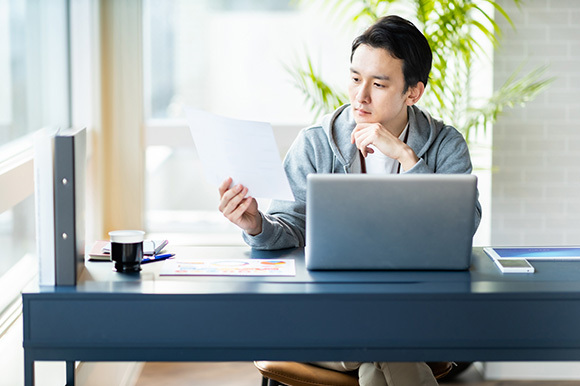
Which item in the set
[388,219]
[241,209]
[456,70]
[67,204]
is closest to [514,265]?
[388,219]

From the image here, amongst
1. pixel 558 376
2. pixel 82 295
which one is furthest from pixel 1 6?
pixel 558 376

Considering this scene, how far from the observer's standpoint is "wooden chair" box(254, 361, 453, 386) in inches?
81.7

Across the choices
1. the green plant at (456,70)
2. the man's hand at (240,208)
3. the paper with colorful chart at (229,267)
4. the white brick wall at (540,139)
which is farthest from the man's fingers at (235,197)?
the white brick wall at (540,139)

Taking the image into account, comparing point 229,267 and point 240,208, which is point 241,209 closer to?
point 240,208

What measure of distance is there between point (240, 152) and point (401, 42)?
0.69m

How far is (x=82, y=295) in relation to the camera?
1.56m

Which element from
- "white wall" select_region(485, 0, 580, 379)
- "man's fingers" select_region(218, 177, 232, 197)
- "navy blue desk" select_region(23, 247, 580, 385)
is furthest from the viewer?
"white wall" select_region(485, 0, 580, 379)

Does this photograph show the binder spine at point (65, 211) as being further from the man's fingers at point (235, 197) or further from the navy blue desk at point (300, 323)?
the man's fingers at point (235, 197)

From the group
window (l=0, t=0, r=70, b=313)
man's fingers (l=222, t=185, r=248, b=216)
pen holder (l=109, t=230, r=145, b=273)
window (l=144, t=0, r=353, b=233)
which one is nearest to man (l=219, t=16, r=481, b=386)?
man's fingers (l=222, t=185, r=248, b=216)

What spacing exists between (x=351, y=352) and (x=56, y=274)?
64cm

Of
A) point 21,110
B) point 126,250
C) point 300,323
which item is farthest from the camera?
point 21,110

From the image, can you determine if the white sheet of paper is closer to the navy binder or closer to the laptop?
the laptop

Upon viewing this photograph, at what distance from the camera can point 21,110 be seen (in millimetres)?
2820

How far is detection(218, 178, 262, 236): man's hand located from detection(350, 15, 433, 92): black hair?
612 mm
